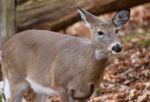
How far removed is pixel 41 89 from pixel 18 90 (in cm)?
38

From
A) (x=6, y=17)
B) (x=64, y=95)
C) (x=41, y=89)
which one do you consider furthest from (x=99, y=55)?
(x=6, y=17)

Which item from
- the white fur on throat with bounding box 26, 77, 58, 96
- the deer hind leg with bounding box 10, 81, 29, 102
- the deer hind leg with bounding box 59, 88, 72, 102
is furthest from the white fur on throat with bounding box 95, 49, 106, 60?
the deer hind leg with bounding box 10, 81, 29, 102

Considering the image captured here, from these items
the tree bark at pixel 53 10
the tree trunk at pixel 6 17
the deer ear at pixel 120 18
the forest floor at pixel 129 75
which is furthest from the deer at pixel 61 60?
the tree bark at pixel 53 10

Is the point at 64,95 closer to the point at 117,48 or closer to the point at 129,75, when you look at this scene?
the point at 117,48

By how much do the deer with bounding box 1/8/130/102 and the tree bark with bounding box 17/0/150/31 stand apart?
68.3 inches

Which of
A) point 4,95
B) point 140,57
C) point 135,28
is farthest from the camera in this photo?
point 135,28

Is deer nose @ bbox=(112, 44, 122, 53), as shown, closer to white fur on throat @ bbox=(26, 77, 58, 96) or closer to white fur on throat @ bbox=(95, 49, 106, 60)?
white fur on throat @ bbox=(95, 49, 106, 60)

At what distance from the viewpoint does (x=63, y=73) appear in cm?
791

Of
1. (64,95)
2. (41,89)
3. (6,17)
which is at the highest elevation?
(6,17)

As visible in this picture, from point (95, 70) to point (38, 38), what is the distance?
1.11 m

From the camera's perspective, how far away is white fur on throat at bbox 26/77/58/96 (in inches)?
325

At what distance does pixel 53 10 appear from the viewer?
10.6 meters

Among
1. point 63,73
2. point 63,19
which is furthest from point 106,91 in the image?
point 63,73

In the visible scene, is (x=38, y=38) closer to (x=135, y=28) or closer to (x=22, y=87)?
(x=22, y=87)
